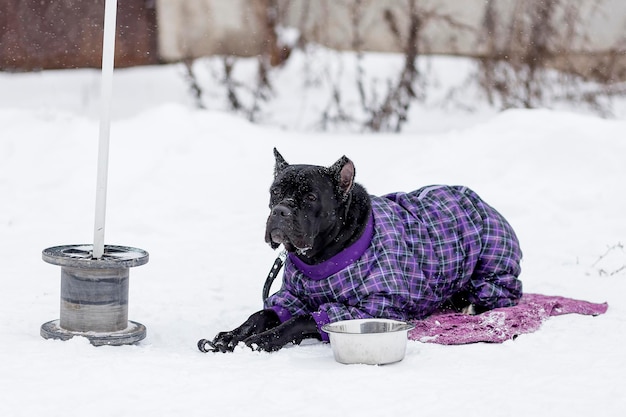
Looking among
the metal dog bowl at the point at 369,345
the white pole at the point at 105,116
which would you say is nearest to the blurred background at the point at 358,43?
the white pole at the point at 105,116

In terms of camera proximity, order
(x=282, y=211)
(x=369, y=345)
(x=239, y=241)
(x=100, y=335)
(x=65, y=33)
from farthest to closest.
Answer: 1. (x=65, y=33)
2. (x=239, y=241)
3. (x=100, y=335)
4. (x=282, y=211)
5. (x=369, y=345)

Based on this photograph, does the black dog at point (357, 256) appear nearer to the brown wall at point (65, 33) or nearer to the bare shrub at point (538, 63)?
the bare shrub at point (538, 63)

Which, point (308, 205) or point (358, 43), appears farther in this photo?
point (358, 43)

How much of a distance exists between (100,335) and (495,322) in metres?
1.92

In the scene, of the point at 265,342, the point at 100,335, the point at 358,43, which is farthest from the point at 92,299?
the point at 358,43

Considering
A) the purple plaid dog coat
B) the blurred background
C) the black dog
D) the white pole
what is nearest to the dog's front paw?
the black dog

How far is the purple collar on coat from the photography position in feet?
14.5

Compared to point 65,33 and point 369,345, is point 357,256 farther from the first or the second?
point 65,33

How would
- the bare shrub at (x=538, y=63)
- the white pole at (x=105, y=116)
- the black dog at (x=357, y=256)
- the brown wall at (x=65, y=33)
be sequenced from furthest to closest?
the brown wall at (x=65, y=33) < the bare shrub at (x=538, y=63) < the white pole at (x=105, y=116) < the black dog at (x=357, y=256)

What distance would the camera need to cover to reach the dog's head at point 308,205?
4246 millimetres

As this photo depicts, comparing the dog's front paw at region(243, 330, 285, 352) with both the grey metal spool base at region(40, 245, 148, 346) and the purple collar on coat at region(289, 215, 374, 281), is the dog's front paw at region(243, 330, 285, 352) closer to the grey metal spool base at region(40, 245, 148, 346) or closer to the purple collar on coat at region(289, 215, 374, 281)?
the purple collar on coat at region(289, 215, 374, 281)

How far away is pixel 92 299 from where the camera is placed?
4.39 metres

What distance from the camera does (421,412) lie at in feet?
10.9

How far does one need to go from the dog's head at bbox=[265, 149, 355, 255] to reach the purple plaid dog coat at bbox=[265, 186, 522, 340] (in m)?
0.16
